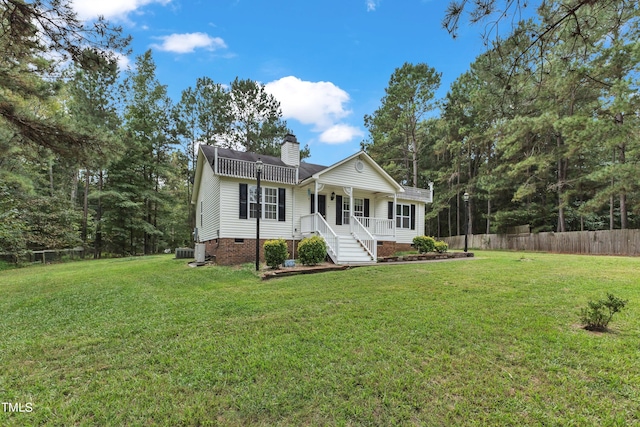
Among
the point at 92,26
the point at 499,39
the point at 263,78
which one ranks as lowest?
the point at 499,39

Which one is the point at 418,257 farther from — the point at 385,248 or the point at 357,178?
the point at 357,178

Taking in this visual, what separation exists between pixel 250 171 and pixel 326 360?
994 centimetres

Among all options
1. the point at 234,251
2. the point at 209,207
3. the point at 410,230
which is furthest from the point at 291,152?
the point at 410,230

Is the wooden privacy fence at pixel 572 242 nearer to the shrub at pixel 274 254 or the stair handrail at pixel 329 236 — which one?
the stair handrail at pixel 329 236

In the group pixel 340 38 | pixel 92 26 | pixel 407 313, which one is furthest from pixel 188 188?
pixel 407 313

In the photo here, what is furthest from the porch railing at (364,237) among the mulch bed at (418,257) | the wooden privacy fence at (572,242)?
the wooden privacy fence at (572,242)

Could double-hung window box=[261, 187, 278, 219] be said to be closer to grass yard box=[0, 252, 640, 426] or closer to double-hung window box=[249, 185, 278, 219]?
double-hung window box=[249, 185, 278, 219]

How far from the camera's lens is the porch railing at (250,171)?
11570 millimetres

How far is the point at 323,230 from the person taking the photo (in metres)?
12.2

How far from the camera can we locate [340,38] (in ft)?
42.0

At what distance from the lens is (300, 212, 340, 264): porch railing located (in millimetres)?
11070

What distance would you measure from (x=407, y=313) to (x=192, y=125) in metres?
27.3

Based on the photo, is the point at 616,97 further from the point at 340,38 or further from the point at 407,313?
the point at 407,313

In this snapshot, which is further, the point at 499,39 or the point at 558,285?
the point at 558,285
